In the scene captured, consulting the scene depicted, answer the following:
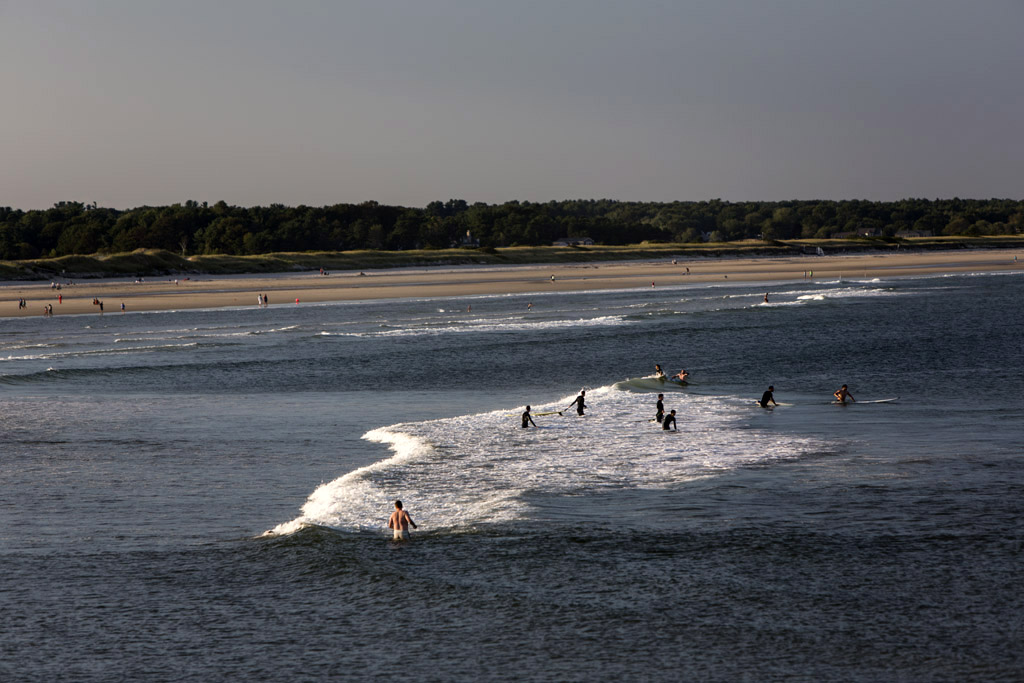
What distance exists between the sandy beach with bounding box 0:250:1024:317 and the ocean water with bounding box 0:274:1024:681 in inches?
1868

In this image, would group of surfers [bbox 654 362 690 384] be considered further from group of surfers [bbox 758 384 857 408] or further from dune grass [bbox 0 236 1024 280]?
dune grass [bbox 0 236 1024 280]

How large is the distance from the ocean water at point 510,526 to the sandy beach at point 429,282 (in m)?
47.4

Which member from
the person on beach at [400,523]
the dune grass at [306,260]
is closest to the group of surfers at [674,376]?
the person on beach at [400,523]

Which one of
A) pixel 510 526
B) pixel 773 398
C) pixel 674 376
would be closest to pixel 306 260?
pixel 674 376

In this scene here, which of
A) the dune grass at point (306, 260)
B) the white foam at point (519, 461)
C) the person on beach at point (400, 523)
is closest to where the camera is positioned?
the person on beach at point (400, 523)

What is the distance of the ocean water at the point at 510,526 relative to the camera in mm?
14414

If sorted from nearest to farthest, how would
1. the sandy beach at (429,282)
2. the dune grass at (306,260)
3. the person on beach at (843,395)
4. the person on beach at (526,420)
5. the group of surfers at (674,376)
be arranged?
1. the person on beach at (526,420)
2. the person on beach at (843,395)
3. the group of surfers at (674,376)
4. the sandy beach at (429,282)
5. the dune grass at (306,260)

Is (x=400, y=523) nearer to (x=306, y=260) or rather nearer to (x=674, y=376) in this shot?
(x=674, y=376)

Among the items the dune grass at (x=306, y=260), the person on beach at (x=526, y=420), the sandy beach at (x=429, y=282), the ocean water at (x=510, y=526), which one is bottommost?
the ocean water at (x=510, y=526)

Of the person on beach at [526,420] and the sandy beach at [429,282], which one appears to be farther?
the sandy beach at [429,282]

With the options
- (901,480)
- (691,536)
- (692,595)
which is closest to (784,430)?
(901,480)

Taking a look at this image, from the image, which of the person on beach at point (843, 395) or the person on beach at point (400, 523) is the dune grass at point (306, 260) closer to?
the person on beach at point (843, 395)

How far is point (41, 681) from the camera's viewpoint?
13.5 m

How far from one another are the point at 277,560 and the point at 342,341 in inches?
→ 1550
